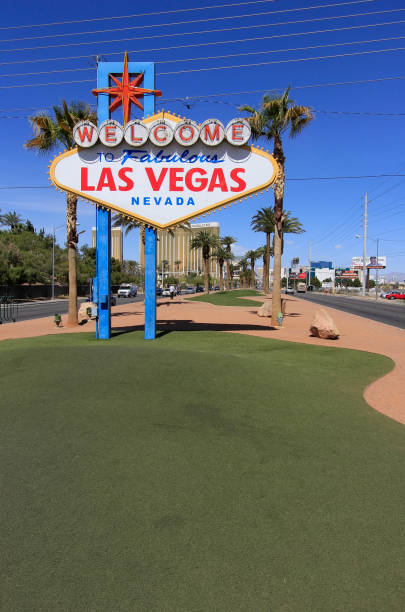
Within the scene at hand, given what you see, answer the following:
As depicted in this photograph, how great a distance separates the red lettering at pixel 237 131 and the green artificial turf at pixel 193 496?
9.39 meters

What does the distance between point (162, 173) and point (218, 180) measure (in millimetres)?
Result: 2082

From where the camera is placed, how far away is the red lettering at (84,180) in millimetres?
15109

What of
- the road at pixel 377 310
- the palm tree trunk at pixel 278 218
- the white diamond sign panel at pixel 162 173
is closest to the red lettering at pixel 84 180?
the white diamond sign panel at pixel 162 173

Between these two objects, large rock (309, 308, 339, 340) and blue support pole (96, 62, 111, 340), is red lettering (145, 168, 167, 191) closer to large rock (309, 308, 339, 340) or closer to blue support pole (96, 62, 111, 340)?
blue support pole (96, 62, 111, 340)

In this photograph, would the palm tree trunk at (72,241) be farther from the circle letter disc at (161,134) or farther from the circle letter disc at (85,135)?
the circle letter disc at (161,134)

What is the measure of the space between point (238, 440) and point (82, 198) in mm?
12090

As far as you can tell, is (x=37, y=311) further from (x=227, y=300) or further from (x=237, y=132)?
(x=237, y=132)

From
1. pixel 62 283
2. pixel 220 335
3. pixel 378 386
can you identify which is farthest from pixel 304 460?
pixel 62 283

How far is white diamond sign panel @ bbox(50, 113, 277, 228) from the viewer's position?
1488 centimetres

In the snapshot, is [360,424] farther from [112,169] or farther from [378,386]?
[112,169]

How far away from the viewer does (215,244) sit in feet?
246

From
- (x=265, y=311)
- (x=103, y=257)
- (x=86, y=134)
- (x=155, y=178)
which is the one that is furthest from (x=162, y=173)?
(x=265, y=311)

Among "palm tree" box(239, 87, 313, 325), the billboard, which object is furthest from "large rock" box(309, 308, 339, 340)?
the billboard

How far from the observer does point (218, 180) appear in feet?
49.2
